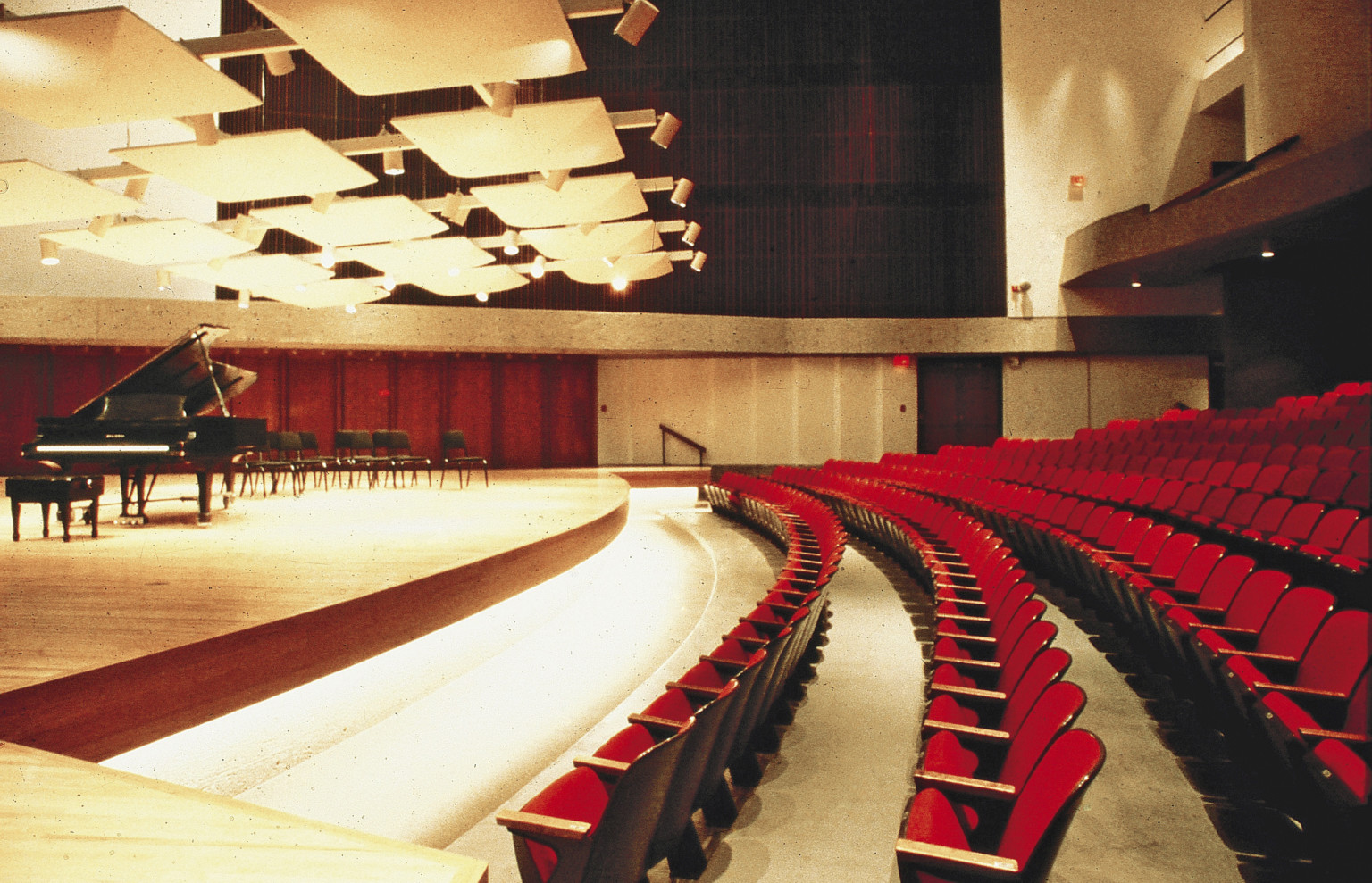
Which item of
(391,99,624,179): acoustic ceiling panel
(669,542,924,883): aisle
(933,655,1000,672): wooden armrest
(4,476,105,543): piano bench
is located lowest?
(669,542,924,883): aisle

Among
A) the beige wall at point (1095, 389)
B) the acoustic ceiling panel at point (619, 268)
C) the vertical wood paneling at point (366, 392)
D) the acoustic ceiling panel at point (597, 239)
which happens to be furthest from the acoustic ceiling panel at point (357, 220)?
the beige wall at point (1095, 389)

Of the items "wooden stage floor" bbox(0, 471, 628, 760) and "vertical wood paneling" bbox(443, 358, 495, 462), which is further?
"vertical wood paneling" bbox(443, 358, 495, 462)

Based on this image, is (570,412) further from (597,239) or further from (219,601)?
(219,601)

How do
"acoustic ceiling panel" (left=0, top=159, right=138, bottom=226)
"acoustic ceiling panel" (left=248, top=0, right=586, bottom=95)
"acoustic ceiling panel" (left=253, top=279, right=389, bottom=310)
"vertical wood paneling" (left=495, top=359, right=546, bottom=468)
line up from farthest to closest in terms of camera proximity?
"vertical wood paneling" (left=495, top=359, right=546, bottom=468)
"acoustic ceiling panel" (left=253, top=279, right=389, bottom=310)
"acoustic ceiling panel" (left=0, top=159, right=138, bottom=226)
"acoustic ceiling panel" (left=248, top=0, right=586, bottom=95)

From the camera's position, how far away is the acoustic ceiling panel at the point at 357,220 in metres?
4.34

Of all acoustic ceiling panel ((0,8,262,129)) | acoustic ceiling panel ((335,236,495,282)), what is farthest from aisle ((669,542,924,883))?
acoustic ceiling panel ((335,236,495,282))

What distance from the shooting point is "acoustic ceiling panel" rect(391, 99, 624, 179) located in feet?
10.9

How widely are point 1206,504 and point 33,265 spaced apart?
35.1 ft

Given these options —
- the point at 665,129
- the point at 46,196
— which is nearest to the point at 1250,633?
the point at 665,129

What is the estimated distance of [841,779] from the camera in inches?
79.4

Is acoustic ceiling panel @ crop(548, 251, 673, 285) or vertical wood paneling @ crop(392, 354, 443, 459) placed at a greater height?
acoustic ceiling panel @ crop(548, 251, 673, 285)

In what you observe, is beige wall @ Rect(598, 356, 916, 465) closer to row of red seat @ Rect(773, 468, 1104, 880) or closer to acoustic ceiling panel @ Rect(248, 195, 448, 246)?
acoustic ceiling panel @ Rect(248, 195, 448, 246)

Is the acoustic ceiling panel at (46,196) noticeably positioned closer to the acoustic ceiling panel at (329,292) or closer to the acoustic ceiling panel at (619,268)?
the acoustic ceiling panel at (329,292)

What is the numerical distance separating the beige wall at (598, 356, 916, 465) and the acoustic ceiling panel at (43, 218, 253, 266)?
668cm
